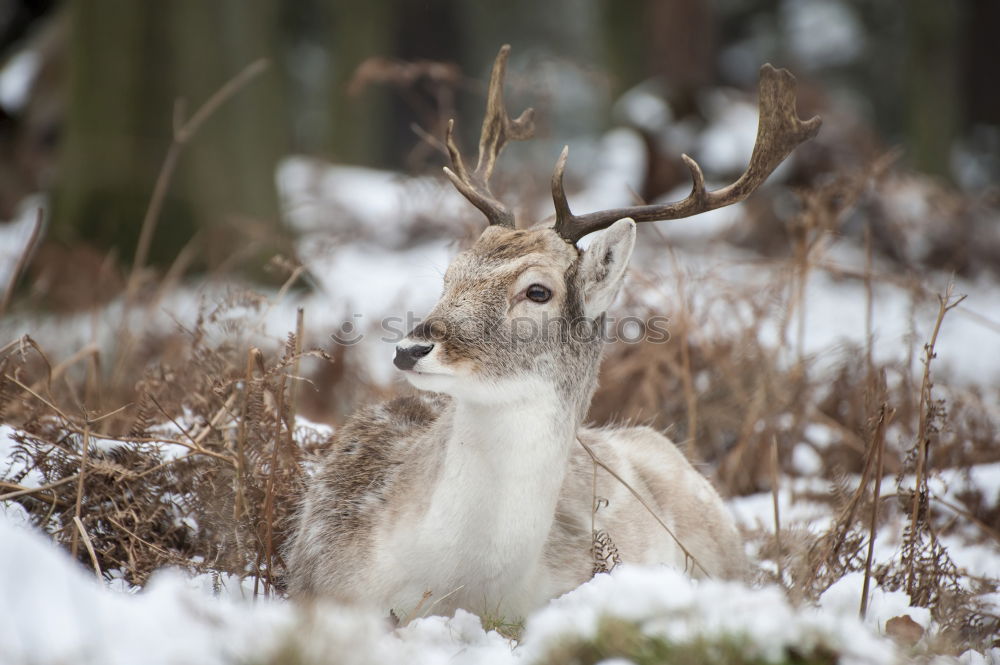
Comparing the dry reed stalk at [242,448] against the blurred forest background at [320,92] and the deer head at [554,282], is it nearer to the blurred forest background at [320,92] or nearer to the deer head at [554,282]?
the deer head at [554,282]

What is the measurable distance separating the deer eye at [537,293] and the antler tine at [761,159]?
309 mm

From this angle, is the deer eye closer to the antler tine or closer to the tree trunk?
the antler tine

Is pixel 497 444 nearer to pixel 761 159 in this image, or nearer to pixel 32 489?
pixel 761 159

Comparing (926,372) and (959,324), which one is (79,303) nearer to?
(926,372)

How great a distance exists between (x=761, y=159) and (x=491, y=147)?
3.95 feet

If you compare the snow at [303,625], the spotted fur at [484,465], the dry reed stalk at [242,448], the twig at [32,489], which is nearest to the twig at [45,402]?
the twig at [32,489]

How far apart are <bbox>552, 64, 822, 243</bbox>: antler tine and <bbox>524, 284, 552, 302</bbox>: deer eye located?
0.31 m

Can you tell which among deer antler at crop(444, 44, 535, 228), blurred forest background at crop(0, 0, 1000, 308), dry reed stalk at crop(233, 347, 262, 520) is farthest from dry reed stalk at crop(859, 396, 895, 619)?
blurred forest background at crop(0, 0, 1000, 308)

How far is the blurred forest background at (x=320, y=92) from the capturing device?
835 cm

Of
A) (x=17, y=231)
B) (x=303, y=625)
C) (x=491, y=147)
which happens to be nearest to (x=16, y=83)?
(x=17, y=231)

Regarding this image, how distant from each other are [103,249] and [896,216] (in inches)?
320

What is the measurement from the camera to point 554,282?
357 cm

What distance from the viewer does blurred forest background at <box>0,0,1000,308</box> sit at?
27.4 feet

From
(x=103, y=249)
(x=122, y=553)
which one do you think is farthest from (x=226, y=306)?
(x=103, y=249)
